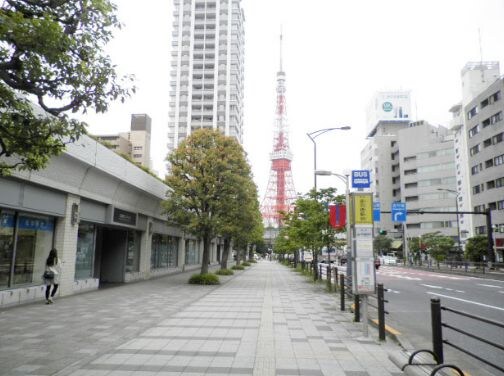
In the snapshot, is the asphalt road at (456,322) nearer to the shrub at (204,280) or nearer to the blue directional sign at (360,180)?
the blue directional sign at (360,180)

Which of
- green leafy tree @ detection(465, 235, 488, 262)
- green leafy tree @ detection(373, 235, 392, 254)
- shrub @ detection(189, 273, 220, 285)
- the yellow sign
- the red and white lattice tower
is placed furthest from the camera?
the red and white lattice tower

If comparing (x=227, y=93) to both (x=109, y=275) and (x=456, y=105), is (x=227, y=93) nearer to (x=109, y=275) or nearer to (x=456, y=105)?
(x=456, y=105)

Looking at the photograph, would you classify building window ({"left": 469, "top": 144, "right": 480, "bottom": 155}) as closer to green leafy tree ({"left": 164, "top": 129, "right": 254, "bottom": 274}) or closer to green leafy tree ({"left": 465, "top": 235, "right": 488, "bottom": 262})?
green leafy tree ({"left": 465, "top": 235, "right": 488, "bottom": 262})

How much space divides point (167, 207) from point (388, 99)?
90.1 meters

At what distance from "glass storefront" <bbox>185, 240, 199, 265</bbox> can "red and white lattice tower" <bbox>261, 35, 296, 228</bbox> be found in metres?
53.3

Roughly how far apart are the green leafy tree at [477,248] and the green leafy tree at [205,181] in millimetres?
29029

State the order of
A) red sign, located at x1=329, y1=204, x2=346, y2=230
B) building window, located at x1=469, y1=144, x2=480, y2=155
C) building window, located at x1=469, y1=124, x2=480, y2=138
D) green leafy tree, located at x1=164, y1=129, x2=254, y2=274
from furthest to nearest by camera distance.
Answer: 1. building window, located at x1=469, y1=124, x2=480, y2=138
2. building window, located at x1=469, y1=144, x2=480, y2=155
3. green leafy tree, located at x1=164, y1=129, x2=254, y2=274
4. red sign, located at x1=329, y1=204, x2=346, y2=230

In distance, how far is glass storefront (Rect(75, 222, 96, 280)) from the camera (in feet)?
49.5

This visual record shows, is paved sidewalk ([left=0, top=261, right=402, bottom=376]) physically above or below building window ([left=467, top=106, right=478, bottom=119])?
below

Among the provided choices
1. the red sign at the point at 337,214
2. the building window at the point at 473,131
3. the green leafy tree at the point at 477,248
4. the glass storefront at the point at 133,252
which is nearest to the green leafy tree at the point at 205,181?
the glass storefront at the point at 133,252

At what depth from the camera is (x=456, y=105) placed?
6694 cm

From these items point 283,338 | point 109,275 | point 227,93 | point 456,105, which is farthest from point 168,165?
point 227,93

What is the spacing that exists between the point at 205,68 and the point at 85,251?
278ft

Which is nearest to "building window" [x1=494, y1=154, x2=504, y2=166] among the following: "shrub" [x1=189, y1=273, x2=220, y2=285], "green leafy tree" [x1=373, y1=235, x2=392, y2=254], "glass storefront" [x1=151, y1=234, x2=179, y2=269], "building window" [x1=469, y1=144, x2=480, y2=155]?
"building window" [x1=469, y1=144, x2=480, y2=155]
